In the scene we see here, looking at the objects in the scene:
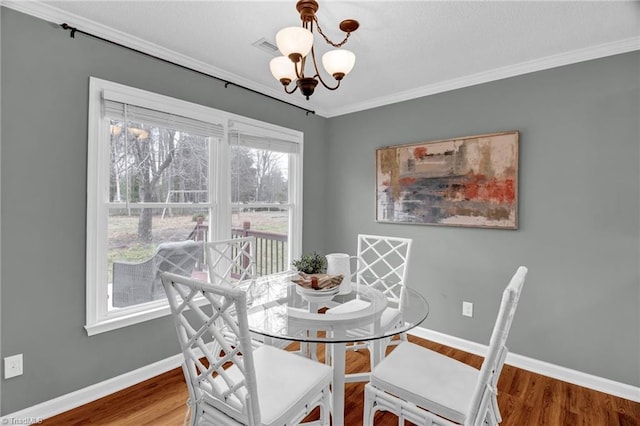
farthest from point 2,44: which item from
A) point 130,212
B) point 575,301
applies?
point 575,301

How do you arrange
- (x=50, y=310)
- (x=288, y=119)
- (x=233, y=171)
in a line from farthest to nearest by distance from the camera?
(x=288, y=119) → (x=233, y=171) → (x=50, y=310)

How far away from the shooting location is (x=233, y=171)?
2977 mm

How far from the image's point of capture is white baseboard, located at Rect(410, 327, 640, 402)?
227cm

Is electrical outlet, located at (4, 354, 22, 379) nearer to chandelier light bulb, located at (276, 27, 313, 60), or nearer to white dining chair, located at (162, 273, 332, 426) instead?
white dining chair, located at (162, 273, 332, 426)

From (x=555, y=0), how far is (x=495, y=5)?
0.32 metres

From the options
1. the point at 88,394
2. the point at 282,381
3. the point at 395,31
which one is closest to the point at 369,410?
the point at 282,381

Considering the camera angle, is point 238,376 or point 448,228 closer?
point 238,376

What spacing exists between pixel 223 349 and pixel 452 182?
254cm

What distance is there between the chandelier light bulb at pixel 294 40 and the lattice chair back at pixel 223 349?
117 cm

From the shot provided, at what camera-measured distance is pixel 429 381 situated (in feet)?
5.02

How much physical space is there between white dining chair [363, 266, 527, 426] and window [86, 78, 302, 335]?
71.2 inches

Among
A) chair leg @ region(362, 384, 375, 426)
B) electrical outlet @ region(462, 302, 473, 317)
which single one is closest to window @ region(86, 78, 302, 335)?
chair leg @ region(362, 384, 375, 426)

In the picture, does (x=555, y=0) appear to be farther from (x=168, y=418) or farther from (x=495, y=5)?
(x=168, y=418)

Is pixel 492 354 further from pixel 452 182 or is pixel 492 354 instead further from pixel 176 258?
pixel 176 258
